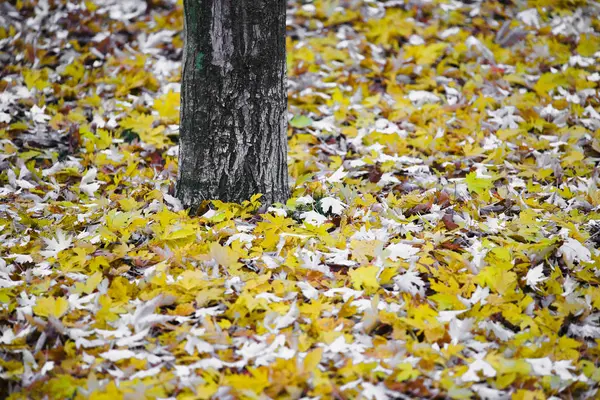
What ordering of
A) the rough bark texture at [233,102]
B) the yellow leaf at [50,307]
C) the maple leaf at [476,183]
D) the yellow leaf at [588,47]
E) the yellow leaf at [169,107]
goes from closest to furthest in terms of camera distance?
the yellow leaf at [50,307] < the rough bark texture at [233,102] < the maple leaf at [476,183] < the yellow leaf at [169,107] < the yellow leaf at [588,47]

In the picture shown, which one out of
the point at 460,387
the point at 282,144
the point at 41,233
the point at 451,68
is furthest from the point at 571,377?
the point at 451,68

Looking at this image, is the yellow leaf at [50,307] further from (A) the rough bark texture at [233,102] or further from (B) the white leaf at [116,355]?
(A) the rough bark texture at [233,102]

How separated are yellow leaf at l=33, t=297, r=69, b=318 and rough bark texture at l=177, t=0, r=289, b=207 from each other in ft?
3.33

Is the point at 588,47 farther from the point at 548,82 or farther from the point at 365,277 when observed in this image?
the point at 365,277

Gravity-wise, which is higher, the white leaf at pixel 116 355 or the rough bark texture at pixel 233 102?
the rough bark texture at pixel 233 102

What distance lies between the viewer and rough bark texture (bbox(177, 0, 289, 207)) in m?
3.02

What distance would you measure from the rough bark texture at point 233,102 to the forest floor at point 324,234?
6.8 inches

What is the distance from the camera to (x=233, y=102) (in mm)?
3121

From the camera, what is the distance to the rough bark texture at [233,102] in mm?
3020

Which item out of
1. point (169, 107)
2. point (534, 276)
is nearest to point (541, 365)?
point (534, 276)

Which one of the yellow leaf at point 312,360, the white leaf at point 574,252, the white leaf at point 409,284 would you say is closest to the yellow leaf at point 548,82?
the white leaf at point 574,252

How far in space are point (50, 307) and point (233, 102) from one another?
1351 millimetres

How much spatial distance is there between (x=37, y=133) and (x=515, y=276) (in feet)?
10.5

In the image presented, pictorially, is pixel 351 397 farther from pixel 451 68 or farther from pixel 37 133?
pixel 451 68
